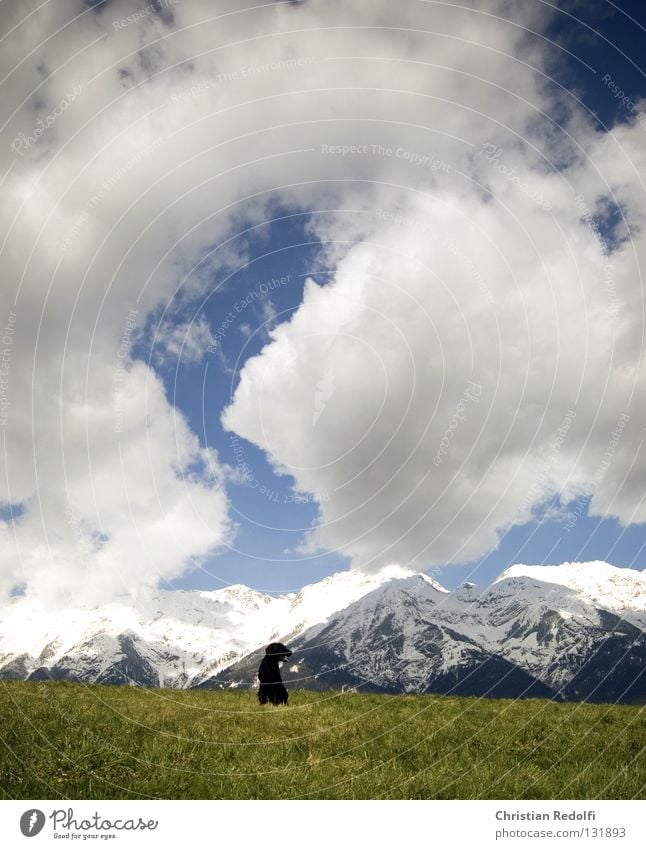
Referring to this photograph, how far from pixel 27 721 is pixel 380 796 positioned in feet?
24.4

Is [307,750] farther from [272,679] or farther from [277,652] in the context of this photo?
[277,652]

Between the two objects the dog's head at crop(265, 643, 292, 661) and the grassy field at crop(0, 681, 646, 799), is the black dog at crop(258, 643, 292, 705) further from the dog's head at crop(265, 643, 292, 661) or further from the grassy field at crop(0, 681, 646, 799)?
the grassy field at crop(0, 681, 646, 799)

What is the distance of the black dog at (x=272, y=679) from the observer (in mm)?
17656

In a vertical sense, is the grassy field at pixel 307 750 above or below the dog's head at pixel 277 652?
below

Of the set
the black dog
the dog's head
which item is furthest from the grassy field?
the dog's head

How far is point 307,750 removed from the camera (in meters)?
12.0

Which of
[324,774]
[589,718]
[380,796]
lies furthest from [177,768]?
[589,718]
